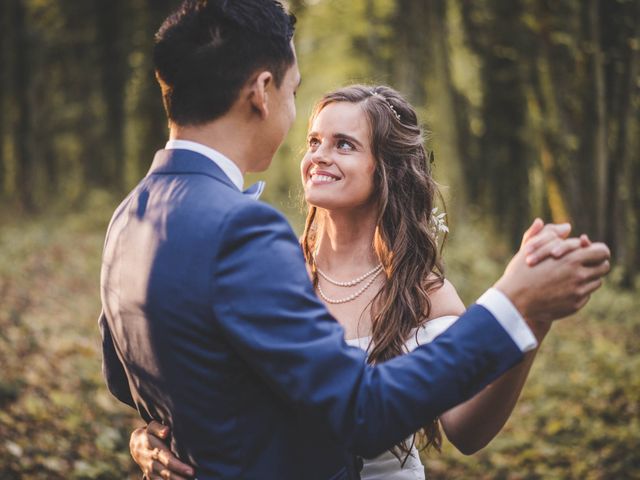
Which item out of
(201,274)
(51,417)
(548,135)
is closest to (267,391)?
(201,274)

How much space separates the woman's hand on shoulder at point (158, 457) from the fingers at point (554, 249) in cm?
114

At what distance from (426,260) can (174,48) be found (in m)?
1.78

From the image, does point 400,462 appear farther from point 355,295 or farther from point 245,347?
point 245,347

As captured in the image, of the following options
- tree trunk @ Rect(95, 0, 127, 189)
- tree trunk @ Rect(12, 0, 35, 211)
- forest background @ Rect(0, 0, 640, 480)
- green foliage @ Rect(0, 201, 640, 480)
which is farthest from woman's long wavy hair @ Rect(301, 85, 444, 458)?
tree trunk @ Rect(95, 0, 127, 189)

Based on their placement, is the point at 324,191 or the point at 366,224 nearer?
the point at 324,191

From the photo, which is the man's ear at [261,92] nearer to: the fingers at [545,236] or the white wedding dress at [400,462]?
the fingers at [545,236]

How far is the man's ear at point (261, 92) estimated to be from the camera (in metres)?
1.83

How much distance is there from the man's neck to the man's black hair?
23mm

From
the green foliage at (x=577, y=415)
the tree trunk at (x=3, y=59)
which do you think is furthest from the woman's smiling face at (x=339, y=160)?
the tree trunk at (x=3, y=59)

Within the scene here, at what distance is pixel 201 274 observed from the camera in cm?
163

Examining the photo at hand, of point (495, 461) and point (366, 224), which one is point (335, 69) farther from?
point (366, 224)

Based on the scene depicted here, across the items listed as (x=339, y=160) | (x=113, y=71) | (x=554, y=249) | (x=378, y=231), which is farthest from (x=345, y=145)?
(x=113, y=71)

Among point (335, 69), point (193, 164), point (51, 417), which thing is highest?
point (335, 69)

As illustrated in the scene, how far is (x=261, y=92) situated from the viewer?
184 centimetres
